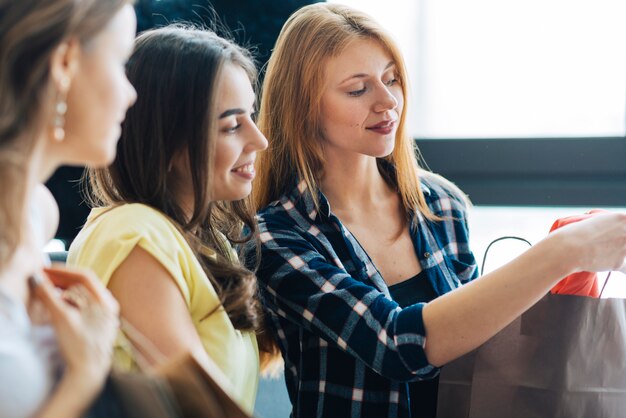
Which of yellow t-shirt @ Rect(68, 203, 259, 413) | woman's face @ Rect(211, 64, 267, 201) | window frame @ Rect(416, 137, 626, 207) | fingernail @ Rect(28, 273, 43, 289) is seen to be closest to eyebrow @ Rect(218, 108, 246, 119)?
woman's face @ Rect(211, 64, 267, 201)

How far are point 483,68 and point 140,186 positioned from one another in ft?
4.00

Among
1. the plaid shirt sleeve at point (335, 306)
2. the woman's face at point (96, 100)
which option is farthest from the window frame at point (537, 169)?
the woman's face at point (96, 100)

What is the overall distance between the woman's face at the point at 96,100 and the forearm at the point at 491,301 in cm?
68

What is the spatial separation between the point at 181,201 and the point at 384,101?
1.43ft

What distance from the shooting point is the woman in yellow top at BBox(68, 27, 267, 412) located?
1107 mm

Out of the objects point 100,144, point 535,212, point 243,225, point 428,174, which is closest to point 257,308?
point 243,225

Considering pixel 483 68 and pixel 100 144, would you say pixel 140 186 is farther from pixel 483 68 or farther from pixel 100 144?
pixel 483 68

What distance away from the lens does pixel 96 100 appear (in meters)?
0.77

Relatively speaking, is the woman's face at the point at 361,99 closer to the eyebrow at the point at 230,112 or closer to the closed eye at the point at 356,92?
the closed eye at the point at 356,92

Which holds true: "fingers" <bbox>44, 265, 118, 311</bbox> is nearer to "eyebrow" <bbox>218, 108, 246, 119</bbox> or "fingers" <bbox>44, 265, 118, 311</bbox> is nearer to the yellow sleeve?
the yellow sleeve

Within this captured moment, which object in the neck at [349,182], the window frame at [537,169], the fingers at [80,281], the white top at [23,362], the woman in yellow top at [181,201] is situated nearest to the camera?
the white top at [23,362]

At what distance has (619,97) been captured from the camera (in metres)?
2.11

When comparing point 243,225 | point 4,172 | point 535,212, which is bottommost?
point 535,212

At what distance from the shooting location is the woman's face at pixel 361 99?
1.52m
